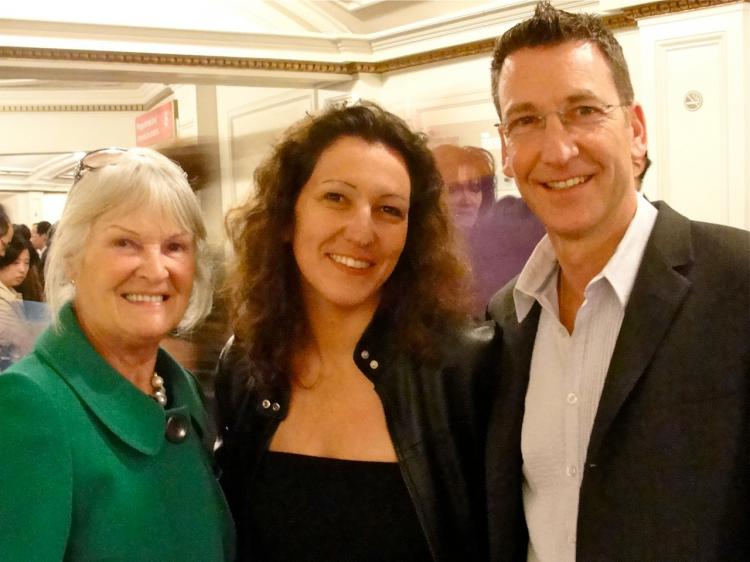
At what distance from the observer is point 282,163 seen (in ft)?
5.79

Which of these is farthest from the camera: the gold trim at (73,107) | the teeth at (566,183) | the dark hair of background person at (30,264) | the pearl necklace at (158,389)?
the gold trim at (73,107)

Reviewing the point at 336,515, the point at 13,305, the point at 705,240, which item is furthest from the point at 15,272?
the point at 705,240

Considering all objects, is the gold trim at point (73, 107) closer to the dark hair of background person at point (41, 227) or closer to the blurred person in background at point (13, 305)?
the dark hair of background person at point (41, 227)

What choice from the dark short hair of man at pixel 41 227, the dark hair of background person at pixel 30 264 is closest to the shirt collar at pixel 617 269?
the dark hair of background person at pixel 30 264

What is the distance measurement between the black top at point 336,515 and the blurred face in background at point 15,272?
2336mm

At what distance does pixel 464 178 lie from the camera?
11.2ft

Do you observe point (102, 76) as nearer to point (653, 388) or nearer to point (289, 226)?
point (289, 226)

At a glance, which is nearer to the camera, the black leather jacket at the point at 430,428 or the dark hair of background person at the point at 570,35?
the dark hair of background person at the point at 570,35

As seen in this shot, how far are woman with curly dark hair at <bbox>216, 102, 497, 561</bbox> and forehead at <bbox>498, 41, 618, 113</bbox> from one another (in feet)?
1.22

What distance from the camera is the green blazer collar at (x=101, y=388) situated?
1292 millimetres

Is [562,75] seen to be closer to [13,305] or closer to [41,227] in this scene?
[13,305]

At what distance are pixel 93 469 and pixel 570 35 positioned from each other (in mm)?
1084

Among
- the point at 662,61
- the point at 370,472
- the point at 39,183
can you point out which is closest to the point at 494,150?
the point at 662,61

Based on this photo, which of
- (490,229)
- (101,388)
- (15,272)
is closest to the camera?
(101,388)
